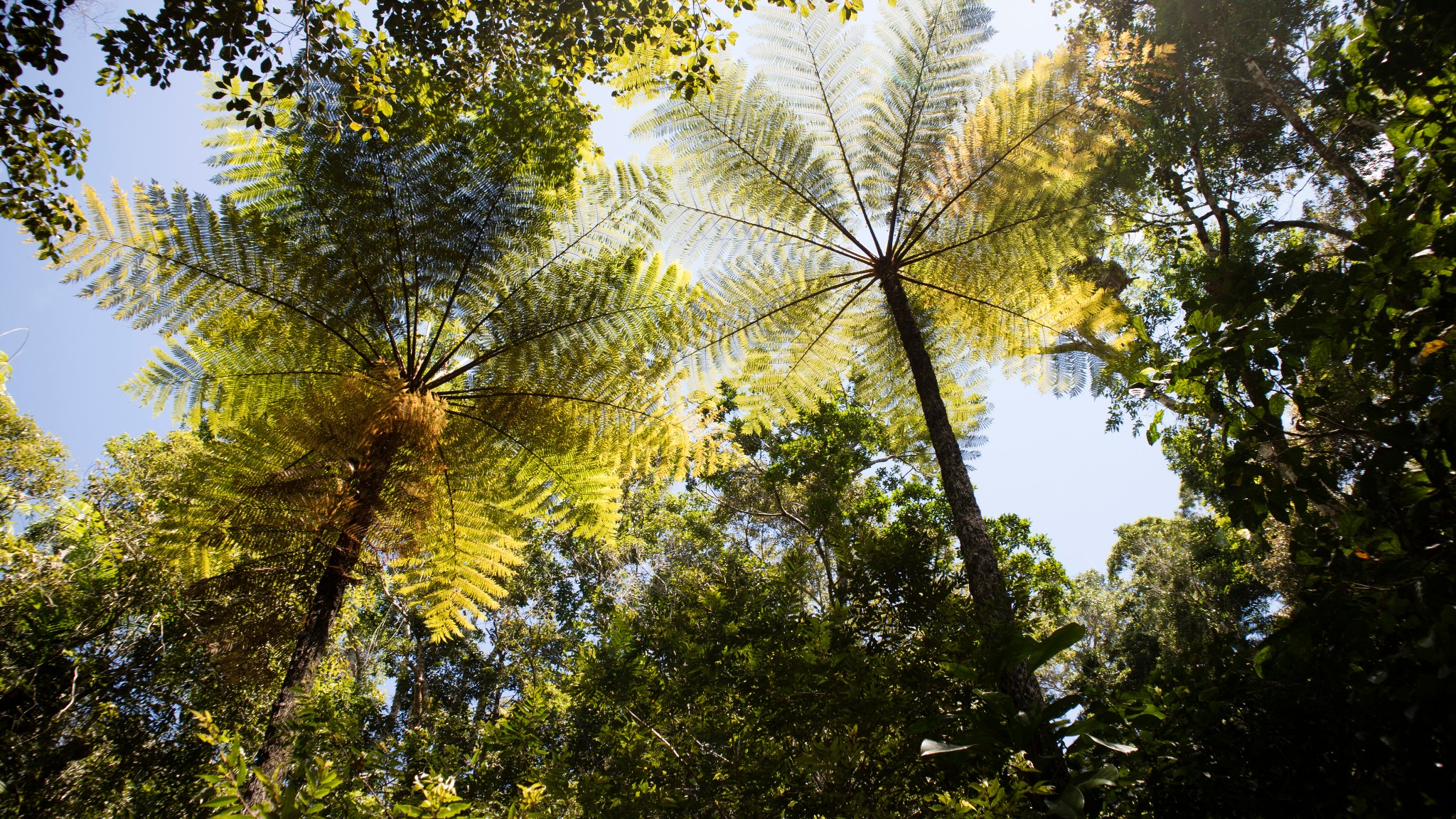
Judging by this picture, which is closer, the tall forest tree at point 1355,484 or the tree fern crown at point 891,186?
→ the tall forest tree at point 1355,484

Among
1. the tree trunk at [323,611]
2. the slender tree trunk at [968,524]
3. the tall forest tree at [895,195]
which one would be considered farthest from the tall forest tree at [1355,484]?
the tree trunk at [323,611]

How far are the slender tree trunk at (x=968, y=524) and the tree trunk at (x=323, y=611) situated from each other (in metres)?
2.31

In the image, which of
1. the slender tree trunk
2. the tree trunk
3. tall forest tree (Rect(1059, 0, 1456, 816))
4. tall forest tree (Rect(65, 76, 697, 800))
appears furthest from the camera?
tall forest tree (Rect(65, 76, 697, 800))

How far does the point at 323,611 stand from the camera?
7.84ft

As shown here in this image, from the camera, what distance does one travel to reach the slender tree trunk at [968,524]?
2.21m

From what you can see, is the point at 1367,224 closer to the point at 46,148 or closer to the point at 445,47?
the point at 445,47

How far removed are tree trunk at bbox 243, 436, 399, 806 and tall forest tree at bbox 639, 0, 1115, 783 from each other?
6.21 feet

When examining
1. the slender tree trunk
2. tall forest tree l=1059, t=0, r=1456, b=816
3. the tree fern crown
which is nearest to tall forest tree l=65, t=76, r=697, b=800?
the tree fern crown

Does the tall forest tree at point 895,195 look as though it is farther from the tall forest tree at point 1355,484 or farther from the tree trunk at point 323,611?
the tree trunk at point 323,611

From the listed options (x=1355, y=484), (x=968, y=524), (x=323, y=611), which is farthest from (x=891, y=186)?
(x=323, y=611)

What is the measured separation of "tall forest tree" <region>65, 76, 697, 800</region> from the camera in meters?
2.49

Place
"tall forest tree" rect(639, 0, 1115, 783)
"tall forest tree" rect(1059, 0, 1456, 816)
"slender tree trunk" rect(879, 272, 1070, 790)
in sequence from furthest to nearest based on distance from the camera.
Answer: "tall forest tree" rect(639, 0, 1115, 783)
"slender tree trunk" rect(879, 272, 1070, 790)
"tall forest tree" rect(1059, 0, 1456, 816)

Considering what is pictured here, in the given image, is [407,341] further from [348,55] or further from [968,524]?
[968,524]

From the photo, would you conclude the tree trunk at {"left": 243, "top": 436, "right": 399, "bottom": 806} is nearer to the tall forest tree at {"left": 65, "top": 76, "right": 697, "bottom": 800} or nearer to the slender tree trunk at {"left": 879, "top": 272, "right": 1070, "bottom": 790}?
the tall forest tree at {"left": 65, "top": 76, "right": 697, "bottom": 800}
